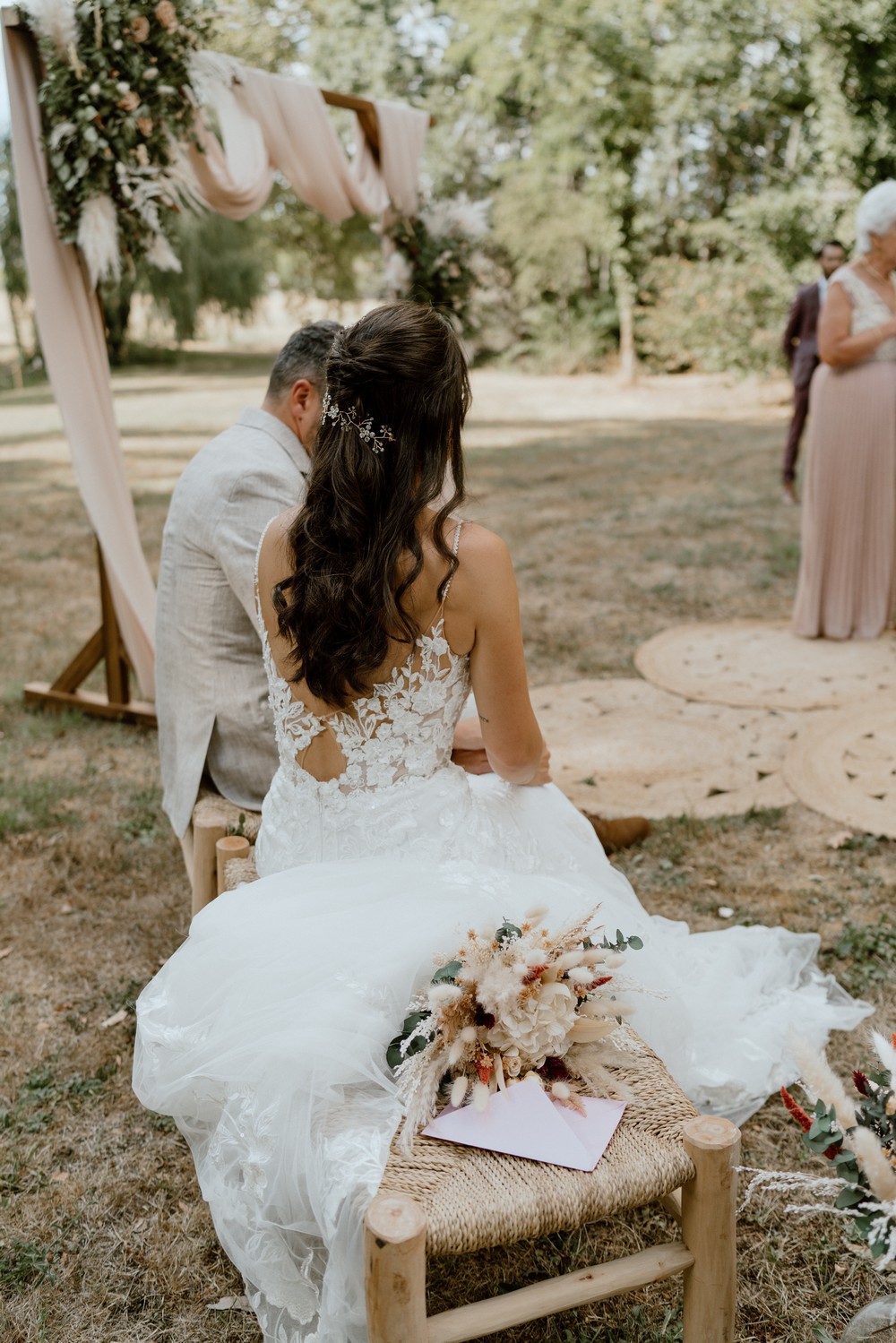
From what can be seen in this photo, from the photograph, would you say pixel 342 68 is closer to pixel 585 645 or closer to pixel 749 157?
pixel 749 157

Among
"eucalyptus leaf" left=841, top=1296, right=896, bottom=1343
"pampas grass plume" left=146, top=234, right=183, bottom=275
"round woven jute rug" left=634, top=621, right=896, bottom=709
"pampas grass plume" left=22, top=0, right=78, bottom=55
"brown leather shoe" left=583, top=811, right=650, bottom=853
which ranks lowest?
"round woven jute rug" left=634, top=621, right=896, bottom=709

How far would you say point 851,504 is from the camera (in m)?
5.40

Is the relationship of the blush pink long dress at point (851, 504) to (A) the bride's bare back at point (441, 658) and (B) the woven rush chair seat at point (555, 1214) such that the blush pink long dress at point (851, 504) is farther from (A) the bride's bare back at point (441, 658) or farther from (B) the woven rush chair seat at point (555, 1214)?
→ (B) the woven rush chair seat at point (555, 1214)

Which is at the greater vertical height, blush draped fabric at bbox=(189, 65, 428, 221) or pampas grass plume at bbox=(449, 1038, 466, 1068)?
blush draped fabric at bbox=(189, 65, 428, 221)

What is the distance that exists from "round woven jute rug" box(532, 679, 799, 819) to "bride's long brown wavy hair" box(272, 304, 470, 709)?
6.73 ft

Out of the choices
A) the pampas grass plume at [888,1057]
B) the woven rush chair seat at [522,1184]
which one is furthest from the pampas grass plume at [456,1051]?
the pampas grass plume at [888,1057]

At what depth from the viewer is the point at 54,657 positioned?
5566 mm

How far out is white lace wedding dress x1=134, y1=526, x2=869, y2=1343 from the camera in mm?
1629

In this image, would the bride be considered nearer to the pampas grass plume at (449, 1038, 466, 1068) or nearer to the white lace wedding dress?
the white lace wedding dress

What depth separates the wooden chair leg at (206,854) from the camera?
260 cm

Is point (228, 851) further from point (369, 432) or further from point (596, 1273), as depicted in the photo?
point (596, 1273)

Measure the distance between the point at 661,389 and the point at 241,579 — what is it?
15159mm

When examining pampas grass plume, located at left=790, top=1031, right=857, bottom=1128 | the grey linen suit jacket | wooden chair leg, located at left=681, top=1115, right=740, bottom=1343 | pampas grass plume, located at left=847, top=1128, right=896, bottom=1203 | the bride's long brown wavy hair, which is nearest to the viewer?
pampas grass plume, located at left=847, top=1128, right=896, bottom=1203

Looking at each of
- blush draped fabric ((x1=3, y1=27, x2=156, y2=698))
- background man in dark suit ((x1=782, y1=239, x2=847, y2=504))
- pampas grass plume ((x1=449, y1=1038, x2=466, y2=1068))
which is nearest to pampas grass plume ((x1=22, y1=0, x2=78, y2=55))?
blush draped fabric ((x1=3, y1=27, x2=156, y2=698))
